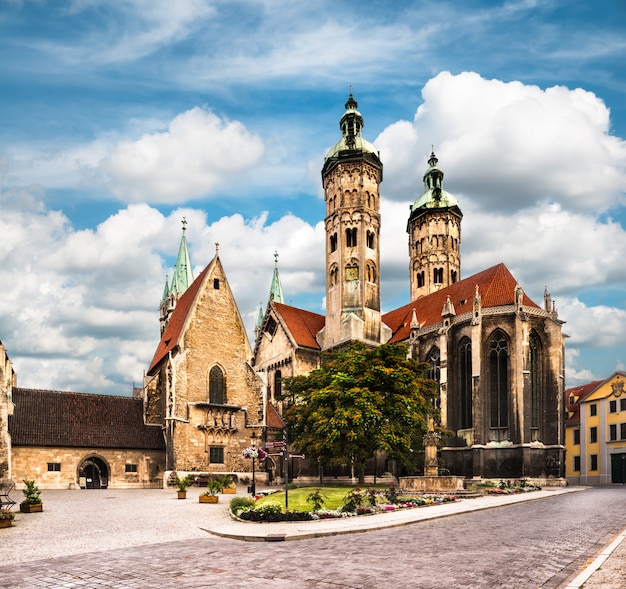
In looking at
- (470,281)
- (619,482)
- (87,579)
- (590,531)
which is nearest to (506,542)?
(590,531)

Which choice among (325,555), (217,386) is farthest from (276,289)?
(325,555)

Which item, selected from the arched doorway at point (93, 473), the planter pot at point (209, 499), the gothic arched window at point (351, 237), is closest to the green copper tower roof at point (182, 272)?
the gothic arched window at point (351, 237)

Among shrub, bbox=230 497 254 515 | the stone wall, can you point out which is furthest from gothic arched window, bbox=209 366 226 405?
shrub, bbox=230 497 254 515

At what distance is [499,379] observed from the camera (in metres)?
52.7

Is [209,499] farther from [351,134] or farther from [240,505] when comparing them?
[351,134]

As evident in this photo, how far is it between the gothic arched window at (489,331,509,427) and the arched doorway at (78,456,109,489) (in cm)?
3042

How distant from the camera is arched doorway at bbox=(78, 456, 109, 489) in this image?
47.8m

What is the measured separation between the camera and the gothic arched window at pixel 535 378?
51.8m

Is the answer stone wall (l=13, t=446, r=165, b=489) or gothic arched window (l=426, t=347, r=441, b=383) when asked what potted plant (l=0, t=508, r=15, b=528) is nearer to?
stone wall (l=13, t=446, r=165, b=489)

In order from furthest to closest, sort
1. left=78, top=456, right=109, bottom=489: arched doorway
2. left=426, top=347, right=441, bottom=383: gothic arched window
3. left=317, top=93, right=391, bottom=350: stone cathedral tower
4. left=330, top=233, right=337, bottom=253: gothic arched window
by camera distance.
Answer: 1. left=330, top=233, right=337, bottom=253: gothic arched window
2. left=317, top=93, right=391, bottom=350: stone cathedral tower
3. left=426, top=347, right=441, bottom=383: gothic arched window
4. left=78, top=456, right=109, bottom=489: arched doorway

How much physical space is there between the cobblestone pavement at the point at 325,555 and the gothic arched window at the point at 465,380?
100ft

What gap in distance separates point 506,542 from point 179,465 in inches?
1468

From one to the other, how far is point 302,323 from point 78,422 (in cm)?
2729

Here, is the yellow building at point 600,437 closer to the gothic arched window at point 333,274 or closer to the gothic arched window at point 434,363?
the gothic arched window at point 434,363
